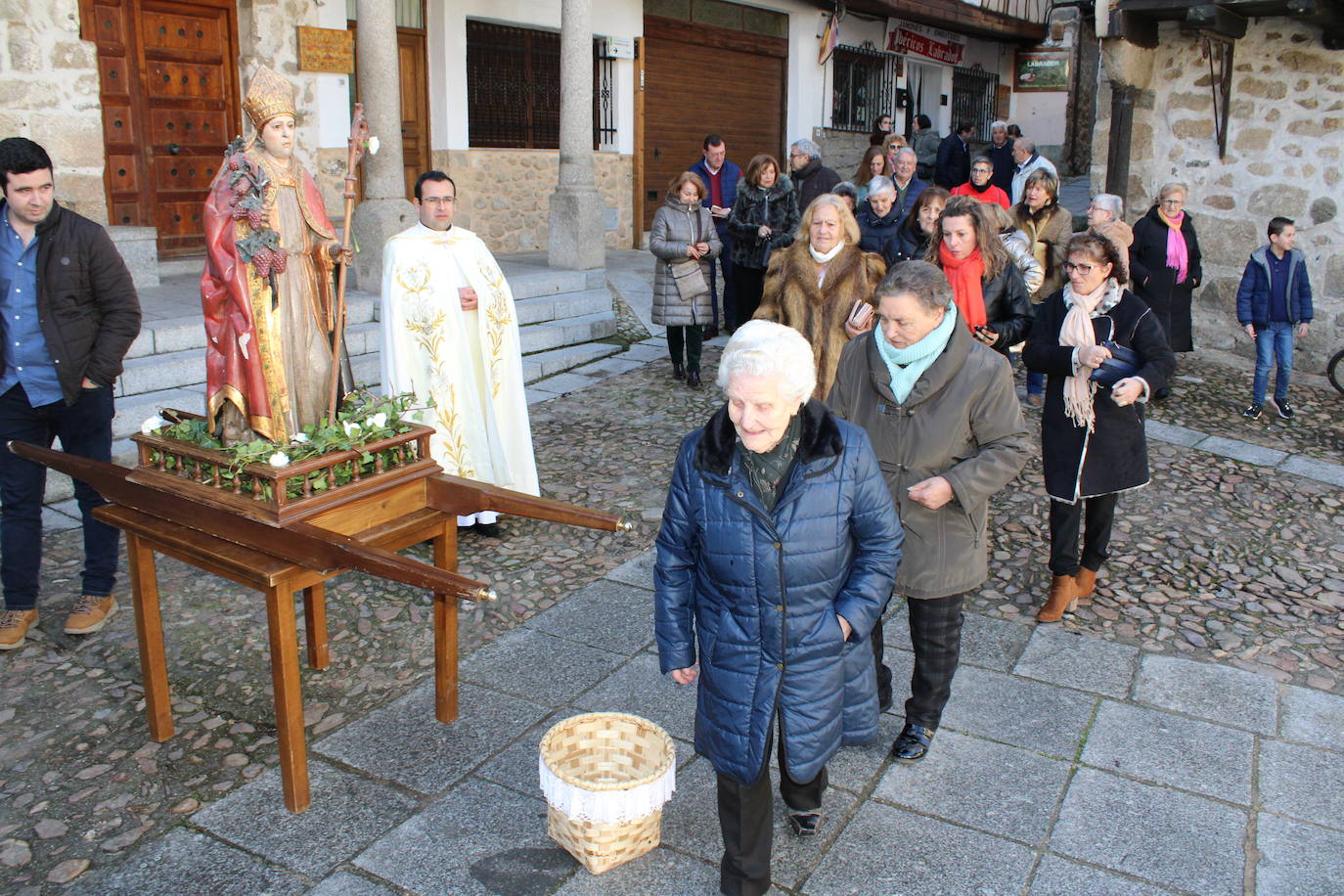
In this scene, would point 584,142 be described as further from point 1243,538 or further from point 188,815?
point 188,815

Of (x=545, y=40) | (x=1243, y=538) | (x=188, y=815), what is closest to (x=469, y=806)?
(x=188, y=815)

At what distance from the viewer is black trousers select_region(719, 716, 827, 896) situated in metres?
2.96

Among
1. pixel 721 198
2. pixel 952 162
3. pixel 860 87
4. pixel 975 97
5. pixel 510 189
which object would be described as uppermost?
pixel 975 97

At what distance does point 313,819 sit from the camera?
11.3 ft

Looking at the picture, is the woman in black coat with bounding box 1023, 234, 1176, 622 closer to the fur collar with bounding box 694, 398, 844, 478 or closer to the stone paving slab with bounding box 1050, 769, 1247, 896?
the stone paving slab with bounding box 1050, 769, 1247, 896

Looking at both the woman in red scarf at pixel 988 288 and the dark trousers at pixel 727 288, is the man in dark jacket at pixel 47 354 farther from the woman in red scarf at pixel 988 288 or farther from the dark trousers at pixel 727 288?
the dark trousers at pixel 727 288

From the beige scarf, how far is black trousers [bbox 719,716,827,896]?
95.5 inches

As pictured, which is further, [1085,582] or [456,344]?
[456,344]

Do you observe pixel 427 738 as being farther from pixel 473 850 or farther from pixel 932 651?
pixel 932 651

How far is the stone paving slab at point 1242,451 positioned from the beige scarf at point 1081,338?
3430mm

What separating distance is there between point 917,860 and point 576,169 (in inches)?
362

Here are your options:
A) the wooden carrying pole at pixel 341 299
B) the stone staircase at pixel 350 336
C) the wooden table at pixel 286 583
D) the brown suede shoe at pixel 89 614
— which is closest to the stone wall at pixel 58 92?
the stone staircase at pixel 350 336

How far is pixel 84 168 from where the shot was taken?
8.31m

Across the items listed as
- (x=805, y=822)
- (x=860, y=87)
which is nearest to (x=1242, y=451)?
(x=805, y=822)
